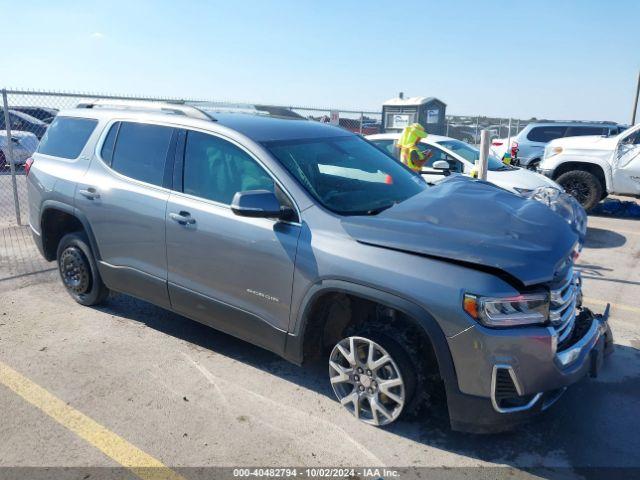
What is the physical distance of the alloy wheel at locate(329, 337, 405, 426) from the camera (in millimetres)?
A: 3055

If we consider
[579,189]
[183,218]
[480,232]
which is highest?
[480,232]

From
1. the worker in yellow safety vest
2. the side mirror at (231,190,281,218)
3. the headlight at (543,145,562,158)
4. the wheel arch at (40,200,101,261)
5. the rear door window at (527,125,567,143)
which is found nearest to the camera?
the side mirror at (231,190,281,218)

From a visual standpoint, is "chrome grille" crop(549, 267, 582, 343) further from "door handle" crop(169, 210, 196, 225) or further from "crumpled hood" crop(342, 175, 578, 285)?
"door handle" crop(169, 210, 196, 225)

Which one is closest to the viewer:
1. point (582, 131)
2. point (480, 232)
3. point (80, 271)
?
point (480, 232)

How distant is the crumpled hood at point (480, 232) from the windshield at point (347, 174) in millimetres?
236

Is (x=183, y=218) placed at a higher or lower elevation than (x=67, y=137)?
lower

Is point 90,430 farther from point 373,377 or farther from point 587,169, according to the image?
point 587,169

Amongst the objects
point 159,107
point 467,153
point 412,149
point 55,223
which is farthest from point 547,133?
point 55,223

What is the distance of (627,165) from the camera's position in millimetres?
9594

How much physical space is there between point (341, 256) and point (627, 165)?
862 cm

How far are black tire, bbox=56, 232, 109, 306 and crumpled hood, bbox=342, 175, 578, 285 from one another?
274cm

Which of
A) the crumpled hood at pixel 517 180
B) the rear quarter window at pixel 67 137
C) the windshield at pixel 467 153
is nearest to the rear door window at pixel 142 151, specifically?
the rear quarter window at pixel 67 137

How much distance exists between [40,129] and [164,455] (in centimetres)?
1470

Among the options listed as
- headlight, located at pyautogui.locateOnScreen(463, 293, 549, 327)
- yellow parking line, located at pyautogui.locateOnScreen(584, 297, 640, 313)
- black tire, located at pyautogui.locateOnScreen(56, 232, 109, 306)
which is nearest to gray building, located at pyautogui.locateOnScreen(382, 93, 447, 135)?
yellow parking line, located at pyautogui.locateOnScreen(584, 297, 640, 313)
